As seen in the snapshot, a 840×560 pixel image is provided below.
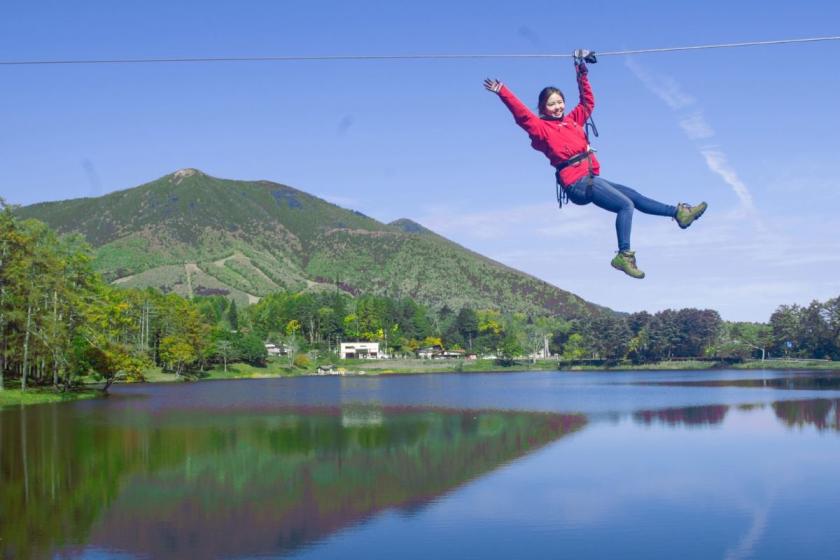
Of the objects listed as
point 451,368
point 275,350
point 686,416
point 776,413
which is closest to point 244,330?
point 275,350

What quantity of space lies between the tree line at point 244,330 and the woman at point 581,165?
5751 centimetres

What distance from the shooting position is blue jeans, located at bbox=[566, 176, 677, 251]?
9.70 metres

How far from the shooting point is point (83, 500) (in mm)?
30109

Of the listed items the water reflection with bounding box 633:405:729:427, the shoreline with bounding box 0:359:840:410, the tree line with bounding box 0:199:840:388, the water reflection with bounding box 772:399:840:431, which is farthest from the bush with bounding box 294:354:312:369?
the water reflection with bounding box 772:399:840:431

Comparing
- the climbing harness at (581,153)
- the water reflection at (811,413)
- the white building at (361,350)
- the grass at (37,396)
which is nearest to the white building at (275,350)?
the white building at (361,350)

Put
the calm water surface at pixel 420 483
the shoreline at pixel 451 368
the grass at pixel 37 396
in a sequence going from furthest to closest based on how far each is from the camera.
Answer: the shoreline at pixel 451 368 < the grass at pixel 37 396 < the calm water surface at pixel 420 483

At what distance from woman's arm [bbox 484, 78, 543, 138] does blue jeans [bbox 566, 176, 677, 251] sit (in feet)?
2.50

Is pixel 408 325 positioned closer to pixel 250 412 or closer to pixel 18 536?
pixel 250 412

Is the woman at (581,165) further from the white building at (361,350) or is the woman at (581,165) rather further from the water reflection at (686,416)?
the white building at (361,350)

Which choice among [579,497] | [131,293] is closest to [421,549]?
[579,497]

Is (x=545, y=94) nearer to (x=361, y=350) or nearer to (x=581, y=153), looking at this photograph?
(x=581, y=153)

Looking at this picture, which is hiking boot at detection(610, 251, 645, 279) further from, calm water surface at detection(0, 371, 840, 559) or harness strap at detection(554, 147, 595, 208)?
calm water surface at detection(0, 371, 840, 559)

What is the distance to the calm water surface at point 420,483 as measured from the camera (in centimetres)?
2473

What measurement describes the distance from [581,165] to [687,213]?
4.16ft
